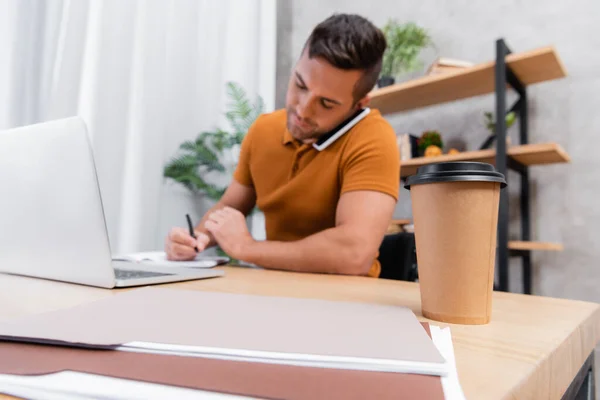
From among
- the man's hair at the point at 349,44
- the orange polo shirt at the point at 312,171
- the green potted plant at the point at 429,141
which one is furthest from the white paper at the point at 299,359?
the green potted plant at the point at 429,141

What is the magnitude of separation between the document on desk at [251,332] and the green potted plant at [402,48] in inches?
76.5

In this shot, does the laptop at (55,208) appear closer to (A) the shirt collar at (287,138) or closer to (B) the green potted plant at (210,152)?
(A) the shirt collar at (287,138)

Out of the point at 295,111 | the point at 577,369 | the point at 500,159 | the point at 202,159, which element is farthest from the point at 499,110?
the point at 577,369

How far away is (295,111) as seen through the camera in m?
1.23

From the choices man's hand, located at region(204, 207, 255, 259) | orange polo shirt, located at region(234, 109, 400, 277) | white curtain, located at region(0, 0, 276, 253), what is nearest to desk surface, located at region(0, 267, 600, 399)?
man's hand, located at region(204, 207, 255, 259)

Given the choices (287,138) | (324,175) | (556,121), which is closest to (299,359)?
(324,175)

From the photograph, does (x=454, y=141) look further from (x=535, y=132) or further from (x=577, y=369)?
(x=577, y=369)

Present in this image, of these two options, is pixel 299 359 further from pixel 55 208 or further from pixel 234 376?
pixel 55 208

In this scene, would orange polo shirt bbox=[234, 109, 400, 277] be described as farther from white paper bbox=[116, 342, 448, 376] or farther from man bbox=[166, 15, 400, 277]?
white paper bbox=[116, 342, 448, 376]

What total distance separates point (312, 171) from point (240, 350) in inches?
39.3

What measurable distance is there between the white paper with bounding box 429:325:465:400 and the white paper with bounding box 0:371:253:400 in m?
0.11

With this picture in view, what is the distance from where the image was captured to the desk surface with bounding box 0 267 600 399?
10.8 inches

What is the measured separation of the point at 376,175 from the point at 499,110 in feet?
2.96

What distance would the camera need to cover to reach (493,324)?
409mm
